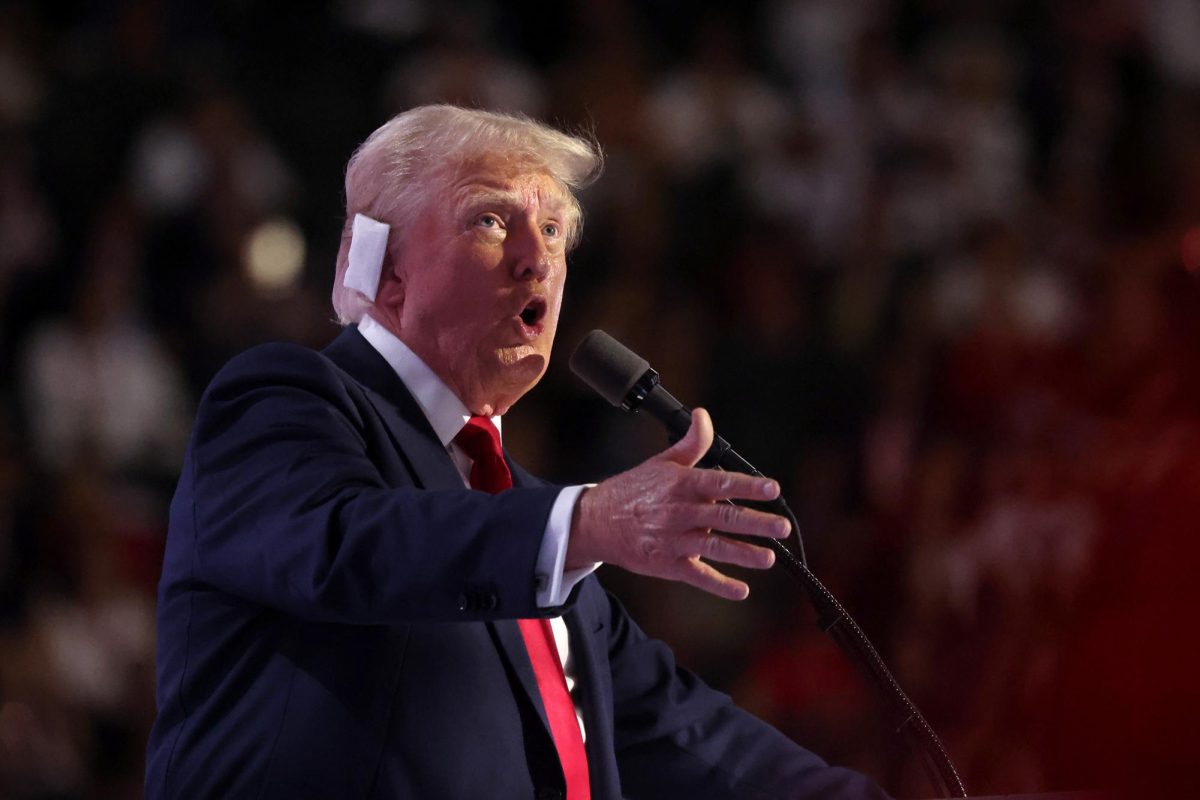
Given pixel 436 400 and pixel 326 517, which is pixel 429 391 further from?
pixel 326 517

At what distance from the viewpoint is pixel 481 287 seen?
2391mm

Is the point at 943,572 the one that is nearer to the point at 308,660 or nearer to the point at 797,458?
the point at 797,458

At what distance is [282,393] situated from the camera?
203 centimetres

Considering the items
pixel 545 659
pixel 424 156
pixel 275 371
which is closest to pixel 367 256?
pixel 424 156

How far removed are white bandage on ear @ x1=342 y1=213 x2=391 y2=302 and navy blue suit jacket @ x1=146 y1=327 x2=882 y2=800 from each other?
0.23 meters

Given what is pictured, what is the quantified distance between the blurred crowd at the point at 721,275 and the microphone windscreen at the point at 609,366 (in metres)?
2.01

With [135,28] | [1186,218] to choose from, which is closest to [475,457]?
[1186,218]

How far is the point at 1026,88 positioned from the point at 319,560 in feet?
15.8

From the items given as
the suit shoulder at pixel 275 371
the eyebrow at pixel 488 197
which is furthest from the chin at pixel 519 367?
the suit shoulder at pixel 275 371

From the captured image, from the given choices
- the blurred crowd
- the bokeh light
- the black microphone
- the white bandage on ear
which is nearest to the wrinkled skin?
the black microphone

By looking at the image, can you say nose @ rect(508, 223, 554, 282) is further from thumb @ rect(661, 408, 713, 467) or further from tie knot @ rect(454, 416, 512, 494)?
thumb @ rect(661, 408, 713, 467)

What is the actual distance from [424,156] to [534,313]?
30 cm

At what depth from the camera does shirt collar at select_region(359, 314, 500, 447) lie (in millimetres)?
2326

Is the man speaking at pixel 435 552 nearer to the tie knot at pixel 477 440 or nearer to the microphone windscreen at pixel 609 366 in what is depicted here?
the tie knot at pixel 477 440
